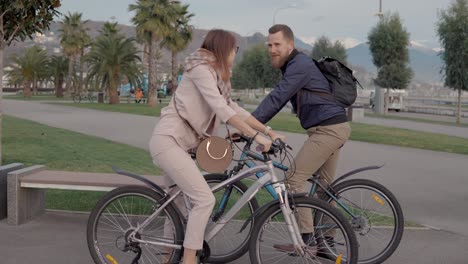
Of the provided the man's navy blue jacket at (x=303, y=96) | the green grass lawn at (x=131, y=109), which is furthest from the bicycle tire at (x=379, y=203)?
the green grass lawn at (x=131, y=109)

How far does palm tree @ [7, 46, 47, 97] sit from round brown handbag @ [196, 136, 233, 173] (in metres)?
62.4

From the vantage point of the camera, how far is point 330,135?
4.79m

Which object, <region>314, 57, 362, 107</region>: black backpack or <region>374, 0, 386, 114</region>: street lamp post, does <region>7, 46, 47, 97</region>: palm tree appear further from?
<region>314, 57, 362, 107</region>: black backpack

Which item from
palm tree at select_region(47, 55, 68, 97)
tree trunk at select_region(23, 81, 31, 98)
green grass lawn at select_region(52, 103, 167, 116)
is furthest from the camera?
palm tree at select_region(47, 55, 68, 97)

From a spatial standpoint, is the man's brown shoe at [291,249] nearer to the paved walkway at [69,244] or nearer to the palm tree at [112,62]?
the paved walkway at [69,244]

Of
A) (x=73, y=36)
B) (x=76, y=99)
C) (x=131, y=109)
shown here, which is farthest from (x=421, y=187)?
(x=73, y=36)

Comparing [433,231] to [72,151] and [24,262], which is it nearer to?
[24,262]

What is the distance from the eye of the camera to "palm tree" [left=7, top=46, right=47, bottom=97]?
6469 centimetres

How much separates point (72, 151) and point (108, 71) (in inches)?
1272

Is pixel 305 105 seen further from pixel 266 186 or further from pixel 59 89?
pixel 59 89

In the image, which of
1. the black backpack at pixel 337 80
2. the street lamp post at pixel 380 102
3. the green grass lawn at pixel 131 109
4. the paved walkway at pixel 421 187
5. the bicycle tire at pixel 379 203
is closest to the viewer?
the black backpack at pixel 337 80

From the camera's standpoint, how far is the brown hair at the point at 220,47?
419 cm

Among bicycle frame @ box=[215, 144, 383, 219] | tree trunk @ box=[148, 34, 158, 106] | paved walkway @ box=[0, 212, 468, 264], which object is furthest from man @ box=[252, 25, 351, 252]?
tree trunk @ box=[148, 34, 158, 106]

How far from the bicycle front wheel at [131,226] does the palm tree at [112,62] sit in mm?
40279
